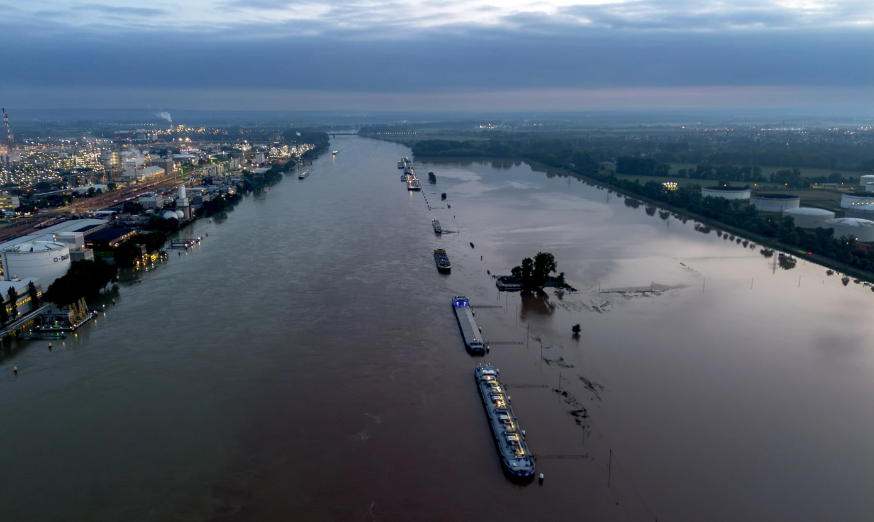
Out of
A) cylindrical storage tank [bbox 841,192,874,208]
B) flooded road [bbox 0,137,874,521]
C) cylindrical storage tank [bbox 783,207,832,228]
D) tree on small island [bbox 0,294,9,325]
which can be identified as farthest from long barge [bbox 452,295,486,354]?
cylindrical storage tank [bbox 841,192,874,208]

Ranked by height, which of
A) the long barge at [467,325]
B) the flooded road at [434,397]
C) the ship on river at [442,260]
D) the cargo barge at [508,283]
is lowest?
the flooded road at [434,397]

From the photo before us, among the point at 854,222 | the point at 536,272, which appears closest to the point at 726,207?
→ the point at 854,222

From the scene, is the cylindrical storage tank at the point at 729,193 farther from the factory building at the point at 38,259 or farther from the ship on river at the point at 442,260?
the factory building at the point at 38,259

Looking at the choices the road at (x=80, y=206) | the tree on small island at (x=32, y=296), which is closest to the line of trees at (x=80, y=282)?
the tree on small island at (x=32, y=296)

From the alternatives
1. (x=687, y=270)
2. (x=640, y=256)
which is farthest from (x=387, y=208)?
(x=687, y=270)

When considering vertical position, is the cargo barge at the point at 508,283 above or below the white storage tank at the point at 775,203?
below

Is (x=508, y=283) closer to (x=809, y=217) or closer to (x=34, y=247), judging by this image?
(x=34, y=247)
